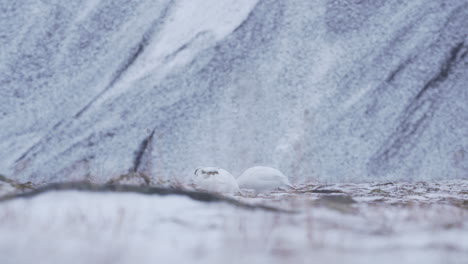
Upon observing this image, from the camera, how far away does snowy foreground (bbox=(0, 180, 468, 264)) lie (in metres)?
1.03

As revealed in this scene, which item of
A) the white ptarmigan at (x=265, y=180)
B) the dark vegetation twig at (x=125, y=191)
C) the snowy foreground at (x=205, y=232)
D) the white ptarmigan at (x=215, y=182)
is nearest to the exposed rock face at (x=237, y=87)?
the white ptarmigan at (x=265, y=180)

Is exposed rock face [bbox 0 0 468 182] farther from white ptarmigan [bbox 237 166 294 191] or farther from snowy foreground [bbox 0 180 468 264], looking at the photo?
snowy foreground [bbox 0 180 468 264]

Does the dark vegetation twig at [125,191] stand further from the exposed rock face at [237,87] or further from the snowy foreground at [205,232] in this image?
the exposed rock face at [237,87]

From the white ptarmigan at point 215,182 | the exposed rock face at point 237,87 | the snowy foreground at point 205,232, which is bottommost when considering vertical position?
the snowy foreground at point 205,232

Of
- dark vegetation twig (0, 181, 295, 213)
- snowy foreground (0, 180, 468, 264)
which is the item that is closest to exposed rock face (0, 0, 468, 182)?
dark vegetation twig (0, 181, 295, 213)

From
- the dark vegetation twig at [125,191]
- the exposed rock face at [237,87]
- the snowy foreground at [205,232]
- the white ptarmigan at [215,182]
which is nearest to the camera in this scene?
the snowy foreground at [205,232]

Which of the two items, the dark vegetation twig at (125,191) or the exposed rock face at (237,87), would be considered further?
the exposed rock face at (237,87)

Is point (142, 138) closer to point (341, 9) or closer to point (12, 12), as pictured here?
point (12, 12)

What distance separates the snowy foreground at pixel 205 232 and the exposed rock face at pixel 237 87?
11.8ft

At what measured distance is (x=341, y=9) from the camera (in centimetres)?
584

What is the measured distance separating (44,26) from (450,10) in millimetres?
4251

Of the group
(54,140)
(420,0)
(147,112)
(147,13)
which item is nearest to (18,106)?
(54,140)

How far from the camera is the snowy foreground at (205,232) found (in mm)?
1034

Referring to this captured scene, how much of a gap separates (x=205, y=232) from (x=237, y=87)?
4.33 meters
